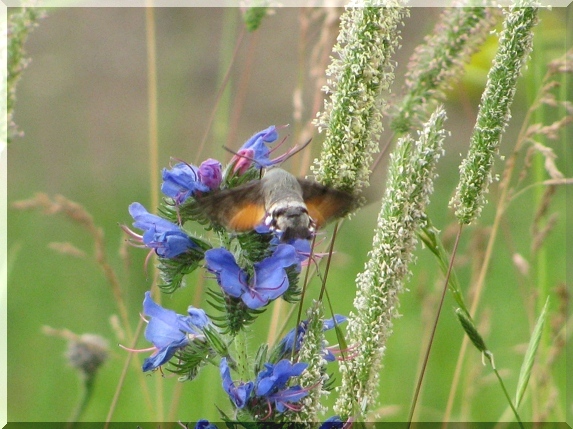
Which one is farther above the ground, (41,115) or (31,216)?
(41,115)

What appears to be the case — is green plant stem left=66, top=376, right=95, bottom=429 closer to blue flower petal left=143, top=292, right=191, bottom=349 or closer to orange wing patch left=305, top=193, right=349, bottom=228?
blue flower petal left=143, top=292, right=191, bottom=349

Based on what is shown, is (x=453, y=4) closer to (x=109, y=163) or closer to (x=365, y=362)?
(x=365, y=362)

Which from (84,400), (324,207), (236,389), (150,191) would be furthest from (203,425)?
(150,191)

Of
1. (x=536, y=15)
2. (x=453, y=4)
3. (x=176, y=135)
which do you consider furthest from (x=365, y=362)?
(x=176, y=135)

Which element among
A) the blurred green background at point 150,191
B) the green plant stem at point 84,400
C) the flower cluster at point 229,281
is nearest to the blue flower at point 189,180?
the flower cluster at point 229,281

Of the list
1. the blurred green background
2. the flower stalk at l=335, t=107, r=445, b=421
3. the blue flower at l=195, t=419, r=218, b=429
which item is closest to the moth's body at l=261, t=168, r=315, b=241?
the flower stalk at l=335, t=107, r=445, b=421

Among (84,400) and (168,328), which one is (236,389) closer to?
(168,328)
